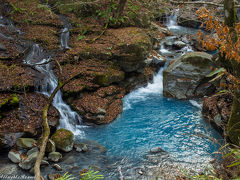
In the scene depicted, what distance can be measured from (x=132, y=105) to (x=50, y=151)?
17.7 feet

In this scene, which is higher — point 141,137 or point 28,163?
point 28,163

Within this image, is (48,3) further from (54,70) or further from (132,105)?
(132,105)

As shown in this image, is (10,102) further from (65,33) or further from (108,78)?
(65,33)

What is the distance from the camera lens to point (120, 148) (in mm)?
7398

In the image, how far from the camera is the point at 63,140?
6.87 m

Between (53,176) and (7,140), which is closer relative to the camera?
(53,176)

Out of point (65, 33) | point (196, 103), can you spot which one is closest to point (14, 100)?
point (65, 33)

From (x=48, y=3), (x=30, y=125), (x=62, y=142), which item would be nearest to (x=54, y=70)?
(x=30, y=125)

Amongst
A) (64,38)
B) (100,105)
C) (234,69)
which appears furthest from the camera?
(64,38)

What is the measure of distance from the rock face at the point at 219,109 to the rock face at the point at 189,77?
167 centimetres

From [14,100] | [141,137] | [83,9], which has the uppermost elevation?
[83,9]

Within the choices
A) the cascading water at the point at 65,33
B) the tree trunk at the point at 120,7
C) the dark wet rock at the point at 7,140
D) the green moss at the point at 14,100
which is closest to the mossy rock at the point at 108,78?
the cascading water at the point at 65,33

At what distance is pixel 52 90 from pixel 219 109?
787 centimetres

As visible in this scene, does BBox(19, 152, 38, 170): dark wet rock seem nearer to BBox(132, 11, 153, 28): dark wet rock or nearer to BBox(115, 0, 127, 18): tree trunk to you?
BBox(115, 0, 127, 18): tree trunk
